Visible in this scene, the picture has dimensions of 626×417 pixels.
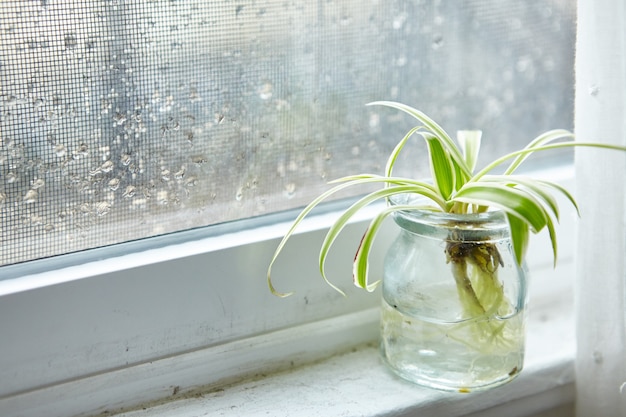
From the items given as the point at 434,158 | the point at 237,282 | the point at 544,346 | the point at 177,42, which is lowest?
the point at 544,346

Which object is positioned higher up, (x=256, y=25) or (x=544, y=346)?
(x=256, y=25)

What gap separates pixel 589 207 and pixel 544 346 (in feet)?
0.67

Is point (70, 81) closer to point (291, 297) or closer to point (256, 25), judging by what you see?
point (256, 25)

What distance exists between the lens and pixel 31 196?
2.28ft

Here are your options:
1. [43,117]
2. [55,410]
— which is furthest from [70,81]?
[55,410]

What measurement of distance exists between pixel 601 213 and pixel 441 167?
0.56 ft

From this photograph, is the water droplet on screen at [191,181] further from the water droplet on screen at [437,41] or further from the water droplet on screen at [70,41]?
the water droplet on screen at [437,41]

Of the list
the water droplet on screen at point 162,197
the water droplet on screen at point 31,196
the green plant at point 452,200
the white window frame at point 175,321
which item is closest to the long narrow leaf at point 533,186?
the green plant at point 452,200

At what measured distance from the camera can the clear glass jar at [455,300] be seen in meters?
0.73

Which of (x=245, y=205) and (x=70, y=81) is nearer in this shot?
(x=70, y=81)

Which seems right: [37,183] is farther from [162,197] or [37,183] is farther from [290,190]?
[290,190]

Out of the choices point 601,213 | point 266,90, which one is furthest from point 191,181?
point 601,213

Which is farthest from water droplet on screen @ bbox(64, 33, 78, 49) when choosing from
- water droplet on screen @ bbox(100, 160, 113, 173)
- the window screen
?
water droplet on screen @ bbox(100, 160, 113, 173)

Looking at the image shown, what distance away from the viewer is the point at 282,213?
83 centimetres
